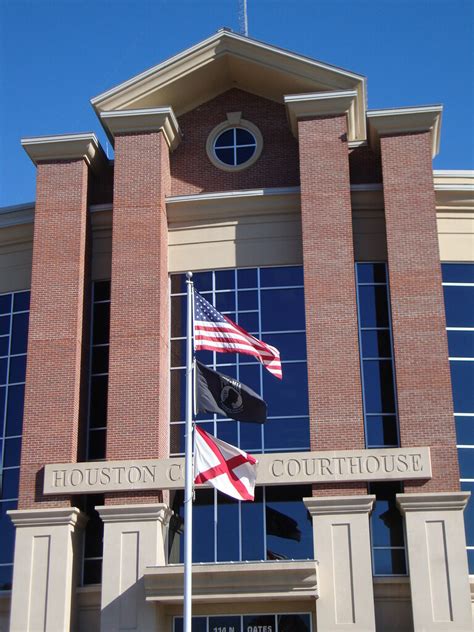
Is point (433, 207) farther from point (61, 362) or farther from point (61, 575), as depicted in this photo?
point (61, 575)

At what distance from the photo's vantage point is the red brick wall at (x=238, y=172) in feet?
97.3

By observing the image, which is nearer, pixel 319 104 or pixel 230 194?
pixel 319 104

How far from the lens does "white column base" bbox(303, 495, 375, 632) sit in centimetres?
2373

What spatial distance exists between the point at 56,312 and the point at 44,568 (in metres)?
6.62

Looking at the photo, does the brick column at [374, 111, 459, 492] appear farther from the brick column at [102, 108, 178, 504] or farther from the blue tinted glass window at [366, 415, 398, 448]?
the brick column at [102, 108, 178, 504]

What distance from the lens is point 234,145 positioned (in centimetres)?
3025

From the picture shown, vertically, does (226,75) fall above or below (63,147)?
above

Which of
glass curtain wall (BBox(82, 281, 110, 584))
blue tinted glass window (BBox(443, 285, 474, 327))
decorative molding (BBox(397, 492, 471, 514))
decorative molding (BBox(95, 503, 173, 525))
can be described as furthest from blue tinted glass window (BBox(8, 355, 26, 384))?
blue tinted glass window (BBox(443, 285, 474, 327))

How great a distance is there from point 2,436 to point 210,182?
907 centimetres

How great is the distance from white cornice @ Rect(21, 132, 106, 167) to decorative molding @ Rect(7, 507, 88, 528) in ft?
32.1

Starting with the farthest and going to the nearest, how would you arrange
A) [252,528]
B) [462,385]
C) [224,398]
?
1. [462,385]
2. [252,528]
3. [224,398]

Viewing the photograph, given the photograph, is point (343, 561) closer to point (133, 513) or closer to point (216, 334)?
point (133, 513)

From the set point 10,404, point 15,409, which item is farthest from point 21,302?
point 15,409

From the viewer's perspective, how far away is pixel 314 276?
27.2 meters
